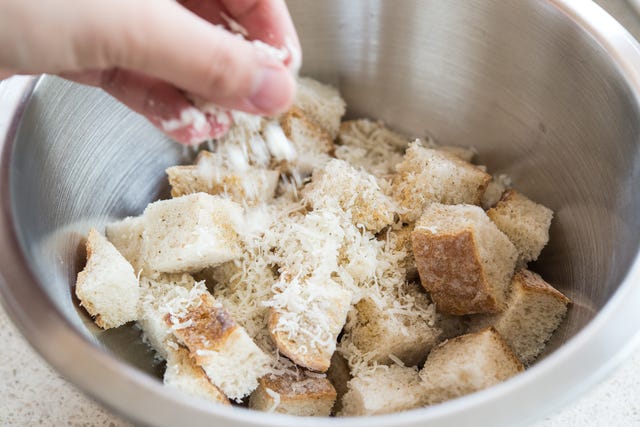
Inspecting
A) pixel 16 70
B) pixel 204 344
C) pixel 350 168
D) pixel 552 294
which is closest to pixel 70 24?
pixel 16 70

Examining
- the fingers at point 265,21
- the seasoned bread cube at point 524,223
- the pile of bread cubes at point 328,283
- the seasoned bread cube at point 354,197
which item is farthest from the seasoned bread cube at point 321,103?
the seasoned bread cube at point 524,223

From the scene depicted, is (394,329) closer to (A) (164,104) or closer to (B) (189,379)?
(B) (189,379)

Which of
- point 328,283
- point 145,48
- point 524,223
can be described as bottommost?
point 328,283

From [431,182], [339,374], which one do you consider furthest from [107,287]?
[431,182]

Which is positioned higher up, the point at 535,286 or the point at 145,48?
the point at 145,48

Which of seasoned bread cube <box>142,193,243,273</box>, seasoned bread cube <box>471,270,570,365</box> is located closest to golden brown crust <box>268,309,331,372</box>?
seasoned bread cube <box>142,193,243,273</box>

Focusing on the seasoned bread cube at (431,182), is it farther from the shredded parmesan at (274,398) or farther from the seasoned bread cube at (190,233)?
the shredded parmesan at (274,398)

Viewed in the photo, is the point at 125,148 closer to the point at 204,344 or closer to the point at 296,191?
the point at 296,191
